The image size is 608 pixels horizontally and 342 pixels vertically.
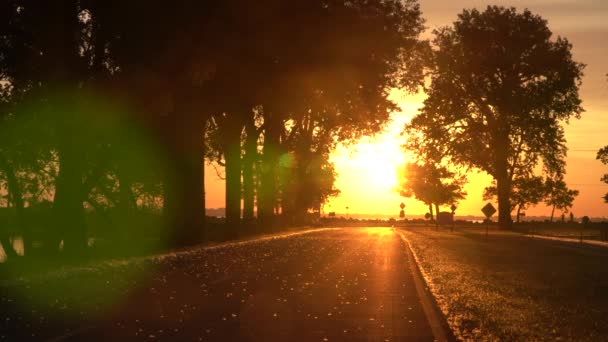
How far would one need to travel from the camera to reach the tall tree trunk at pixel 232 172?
44.1 m

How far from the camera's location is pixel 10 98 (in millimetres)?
30422

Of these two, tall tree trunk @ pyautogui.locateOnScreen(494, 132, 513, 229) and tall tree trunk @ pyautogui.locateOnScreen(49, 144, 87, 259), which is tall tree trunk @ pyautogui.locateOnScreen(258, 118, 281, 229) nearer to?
tall tree trunk @ pyautogui.locateOnScreen(494, 132, 513, 229)

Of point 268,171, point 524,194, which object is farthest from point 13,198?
point 524,194

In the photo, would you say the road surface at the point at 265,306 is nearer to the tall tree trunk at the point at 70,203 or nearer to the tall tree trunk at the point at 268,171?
the tall tree trunk at the point at 70,203

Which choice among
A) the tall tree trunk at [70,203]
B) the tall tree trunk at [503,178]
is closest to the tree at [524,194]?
the tall tree trunk at [503,178]

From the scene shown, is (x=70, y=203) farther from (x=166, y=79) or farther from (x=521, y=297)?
(x=521, y=297)

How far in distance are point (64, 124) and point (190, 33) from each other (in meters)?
4.99

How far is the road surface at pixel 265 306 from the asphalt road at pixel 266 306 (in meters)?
0.01

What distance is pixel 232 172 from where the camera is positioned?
1838 inches

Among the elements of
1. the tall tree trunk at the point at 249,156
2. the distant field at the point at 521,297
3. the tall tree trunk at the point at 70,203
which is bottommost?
the distant field at the point at 521,297

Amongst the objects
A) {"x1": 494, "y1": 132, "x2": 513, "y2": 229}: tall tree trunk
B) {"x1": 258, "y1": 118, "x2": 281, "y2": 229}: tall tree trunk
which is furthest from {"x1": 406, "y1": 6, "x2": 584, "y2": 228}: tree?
{"x1": 258, "y1": 118, "x2": 281, "y2": 229}: tall tree trunk

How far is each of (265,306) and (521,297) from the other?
5641mm

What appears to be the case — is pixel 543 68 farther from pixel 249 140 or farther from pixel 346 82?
pixel 346 82

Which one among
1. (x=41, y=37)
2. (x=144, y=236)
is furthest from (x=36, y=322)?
(x=144, y=236)
